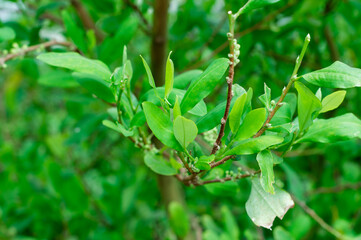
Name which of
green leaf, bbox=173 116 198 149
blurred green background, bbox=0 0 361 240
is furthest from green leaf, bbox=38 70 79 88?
green leaf, bbox=173 116 198 149

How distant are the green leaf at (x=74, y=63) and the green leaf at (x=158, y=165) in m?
0.10

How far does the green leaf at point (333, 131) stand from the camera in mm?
317

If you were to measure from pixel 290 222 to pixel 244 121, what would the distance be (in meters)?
0.56

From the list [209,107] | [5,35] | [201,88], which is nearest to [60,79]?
[5,35]

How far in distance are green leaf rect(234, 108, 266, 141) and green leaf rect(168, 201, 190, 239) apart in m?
0.47

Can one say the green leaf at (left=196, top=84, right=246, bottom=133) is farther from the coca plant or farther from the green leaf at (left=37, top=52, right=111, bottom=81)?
the green leaf at (left=37, top=52, right=111, bottom=81)

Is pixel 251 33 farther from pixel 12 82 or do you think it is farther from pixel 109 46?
pixel 12 82

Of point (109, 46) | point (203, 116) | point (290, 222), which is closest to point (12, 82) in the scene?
point (109, 46)

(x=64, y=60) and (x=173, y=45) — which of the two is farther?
(x=173, y=45)

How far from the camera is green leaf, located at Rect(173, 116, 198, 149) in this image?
284 millimetres

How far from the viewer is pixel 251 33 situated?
2.37ft

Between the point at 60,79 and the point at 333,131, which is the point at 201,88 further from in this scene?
the point at 60,79

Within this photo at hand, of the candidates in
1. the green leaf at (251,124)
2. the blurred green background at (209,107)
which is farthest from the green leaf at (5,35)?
the green leaf at (251,124)

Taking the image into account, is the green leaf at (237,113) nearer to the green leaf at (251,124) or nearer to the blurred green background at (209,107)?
the green leaf at (251,124)
